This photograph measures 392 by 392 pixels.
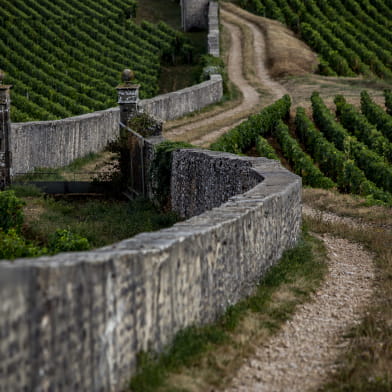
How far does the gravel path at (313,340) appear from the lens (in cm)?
667

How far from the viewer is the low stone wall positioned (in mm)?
5027

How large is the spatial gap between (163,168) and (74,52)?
96.2 ft

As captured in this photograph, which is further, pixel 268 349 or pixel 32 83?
pixel 32 83

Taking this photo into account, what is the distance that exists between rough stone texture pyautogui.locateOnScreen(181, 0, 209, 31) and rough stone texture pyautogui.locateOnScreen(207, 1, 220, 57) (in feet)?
2.38

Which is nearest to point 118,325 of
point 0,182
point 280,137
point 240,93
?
point 0,182

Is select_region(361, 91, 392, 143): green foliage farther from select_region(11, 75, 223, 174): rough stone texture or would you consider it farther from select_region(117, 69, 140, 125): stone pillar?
select_region(117, 69, 140, 125): stone pillar

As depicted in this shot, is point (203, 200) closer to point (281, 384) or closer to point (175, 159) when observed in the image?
point (175, 159)

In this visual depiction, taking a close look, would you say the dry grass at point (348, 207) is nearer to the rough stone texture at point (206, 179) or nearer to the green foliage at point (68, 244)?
the rough stone texture at point (206, 179)

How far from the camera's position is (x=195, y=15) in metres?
53.7

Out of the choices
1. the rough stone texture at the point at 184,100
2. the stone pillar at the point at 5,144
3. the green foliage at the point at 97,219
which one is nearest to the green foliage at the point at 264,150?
the rough stone texture at the point at 184,100

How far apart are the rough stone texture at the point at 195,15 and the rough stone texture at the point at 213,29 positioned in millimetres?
726

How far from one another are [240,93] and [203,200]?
23.8m

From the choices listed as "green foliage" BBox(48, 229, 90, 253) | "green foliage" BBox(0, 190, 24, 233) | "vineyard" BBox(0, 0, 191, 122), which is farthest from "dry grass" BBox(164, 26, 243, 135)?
"green foliage" BBox(48, 229, 90, 253)

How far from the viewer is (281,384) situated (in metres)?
6.61
